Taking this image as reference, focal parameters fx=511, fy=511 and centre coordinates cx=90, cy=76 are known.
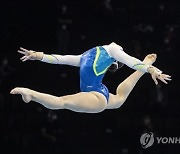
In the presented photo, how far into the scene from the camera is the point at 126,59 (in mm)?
5027

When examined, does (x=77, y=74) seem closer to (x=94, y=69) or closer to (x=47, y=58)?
(x=47, y=58)

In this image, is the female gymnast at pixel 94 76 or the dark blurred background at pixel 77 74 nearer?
the female gymnast at pixel 94 76

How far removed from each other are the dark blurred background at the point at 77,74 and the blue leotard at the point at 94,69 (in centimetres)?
254

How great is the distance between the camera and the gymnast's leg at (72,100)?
15.9 ft

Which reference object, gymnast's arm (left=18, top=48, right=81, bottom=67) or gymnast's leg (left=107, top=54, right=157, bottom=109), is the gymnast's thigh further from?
gymnast's arm (left=18, top=48, right=81, bottom=67)

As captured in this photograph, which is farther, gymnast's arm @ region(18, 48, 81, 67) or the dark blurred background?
the dark blurred background

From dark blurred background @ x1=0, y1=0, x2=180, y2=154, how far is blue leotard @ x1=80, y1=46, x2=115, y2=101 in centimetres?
254

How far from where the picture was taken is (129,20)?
9.02 m

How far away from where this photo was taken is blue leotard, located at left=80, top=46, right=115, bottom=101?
17.3ft

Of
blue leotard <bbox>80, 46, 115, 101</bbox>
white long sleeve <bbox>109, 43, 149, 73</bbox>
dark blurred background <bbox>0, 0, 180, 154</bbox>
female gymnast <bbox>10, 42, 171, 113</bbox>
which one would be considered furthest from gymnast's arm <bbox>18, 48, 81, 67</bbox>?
dark blurred background <bbox>0, 0, 180, 154</bbox>

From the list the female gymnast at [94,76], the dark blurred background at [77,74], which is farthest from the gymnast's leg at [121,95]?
the dark blurred background at [77,74]

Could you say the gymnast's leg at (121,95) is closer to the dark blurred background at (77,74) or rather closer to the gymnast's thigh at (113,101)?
the gymnast's thigh at (113,101)

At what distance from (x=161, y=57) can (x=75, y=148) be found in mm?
2083

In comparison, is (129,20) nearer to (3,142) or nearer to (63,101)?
(3,142)
